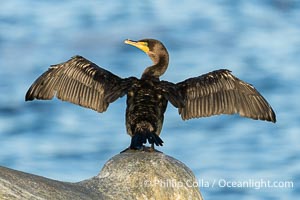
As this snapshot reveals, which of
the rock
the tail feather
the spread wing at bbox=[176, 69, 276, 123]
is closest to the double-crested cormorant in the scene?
the spread wing at bbox=[176, 69, 276, 123]

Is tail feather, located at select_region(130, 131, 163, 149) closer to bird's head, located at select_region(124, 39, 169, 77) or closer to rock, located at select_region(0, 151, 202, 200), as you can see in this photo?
rock, located at select_region(0, 151, 202, 200)

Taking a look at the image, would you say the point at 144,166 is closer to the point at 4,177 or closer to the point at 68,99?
the point at 4,177

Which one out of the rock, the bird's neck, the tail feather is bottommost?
the rock

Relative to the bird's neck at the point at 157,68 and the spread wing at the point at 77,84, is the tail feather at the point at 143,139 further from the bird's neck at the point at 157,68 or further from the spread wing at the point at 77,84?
the spread wing at the point at 77,84

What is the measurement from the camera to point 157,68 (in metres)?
14.2

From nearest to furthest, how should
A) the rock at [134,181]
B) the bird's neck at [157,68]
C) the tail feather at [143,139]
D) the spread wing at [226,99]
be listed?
the rock at [134,181]
the tail feather at [143,139]
the bird's neck at [157,68]
the spread wing at [226,99]

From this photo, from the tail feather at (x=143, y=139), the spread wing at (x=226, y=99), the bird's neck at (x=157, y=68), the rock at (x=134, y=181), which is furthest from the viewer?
the spread wing at (x=226, y=99)

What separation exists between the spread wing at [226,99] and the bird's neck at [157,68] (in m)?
0.52

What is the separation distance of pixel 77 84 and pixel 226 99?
2.21 m

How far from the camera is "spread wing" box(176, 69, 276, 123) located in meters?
14.1

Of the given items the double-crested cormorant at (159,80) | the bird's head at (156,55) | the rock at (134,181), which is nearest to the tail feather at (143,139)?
the rock at (134,181)

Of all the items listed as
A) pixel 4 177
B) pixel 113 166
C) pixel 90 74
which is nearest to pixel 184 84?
pixel 90 74

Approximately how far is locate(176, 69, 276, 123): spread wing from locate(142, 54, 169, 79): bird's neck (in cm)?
52

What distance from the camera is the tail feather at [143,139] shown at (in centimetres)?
1161
